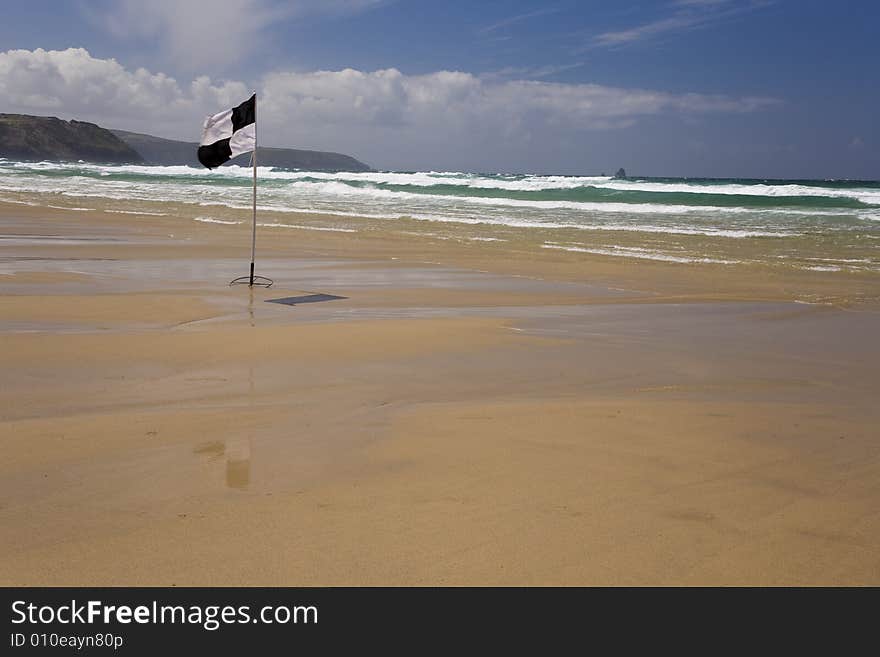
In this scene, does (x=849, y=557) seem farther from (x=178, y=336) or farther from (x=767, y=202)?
(x=767, y=202)

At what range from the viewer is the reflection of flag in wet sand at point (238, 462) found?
13.0 feet

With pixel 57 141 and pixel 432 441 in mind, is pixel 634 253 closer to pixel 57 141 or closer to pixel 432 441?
pixel 432 441

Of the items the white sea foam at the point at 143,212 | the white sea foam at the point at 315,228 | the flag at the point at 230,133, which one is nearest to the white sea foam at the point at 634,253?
the white sea foam at the point at 315,228

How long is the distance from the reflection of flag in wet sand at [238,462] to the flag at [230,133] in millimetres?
6184

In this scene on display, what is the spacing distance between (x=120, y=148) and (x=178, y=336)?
174 m

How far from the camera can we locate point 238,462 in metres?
4.24

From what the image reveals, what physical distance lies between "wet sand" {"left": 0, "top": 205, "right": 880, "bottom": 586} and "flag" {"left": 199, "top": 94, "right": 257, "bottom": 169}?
1781 millimetres

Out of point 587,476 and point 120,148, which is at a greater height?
point 120,148

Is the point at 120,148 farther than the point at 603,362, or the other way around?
the point at 120,148

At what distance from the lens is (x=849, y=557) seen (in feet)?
10.9

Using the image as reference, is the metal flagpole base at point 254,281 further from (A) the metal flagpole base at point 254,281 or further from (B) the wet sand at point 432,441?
(B) the wet sand at point 432,441
